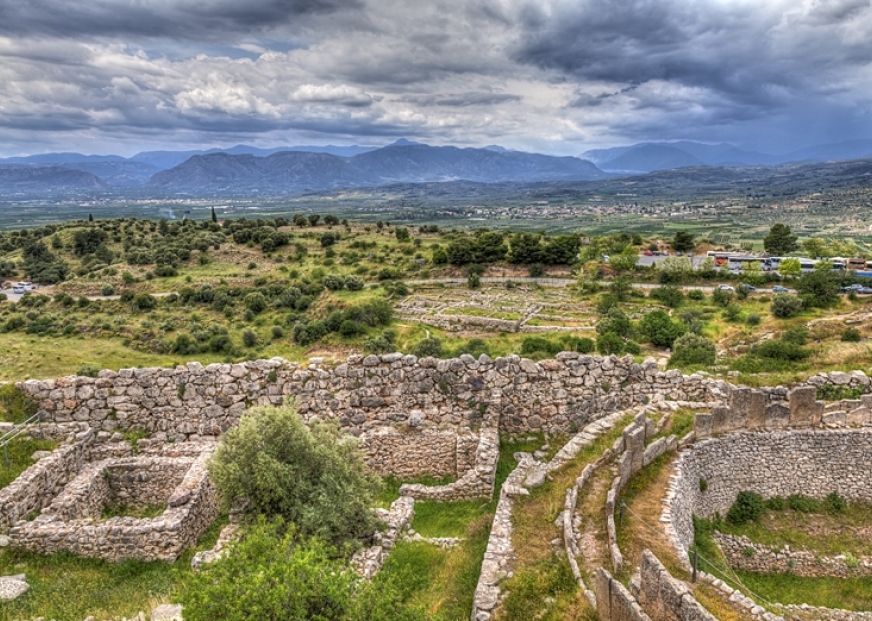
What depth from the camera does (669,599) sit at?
6621 mm

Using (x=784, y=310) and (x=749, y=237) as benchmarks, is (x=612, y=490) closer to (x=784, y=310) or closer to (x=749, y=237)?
(x=784, y=310)

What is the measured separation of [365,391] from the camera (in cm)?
1366

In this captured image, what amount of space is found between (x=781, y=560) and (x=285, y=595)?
10.2m

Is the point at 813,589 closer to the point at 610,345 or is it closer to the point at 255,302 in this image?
the point at 610,345

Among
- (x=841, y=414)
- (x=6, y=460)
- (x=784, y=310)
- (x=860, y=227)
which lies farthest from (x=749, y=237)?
(x=6, y=460)

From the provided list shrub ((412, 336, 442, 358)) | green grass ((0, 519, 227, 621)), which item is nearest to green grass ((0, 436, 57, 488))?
green grass ((0, 519, 227, 621))

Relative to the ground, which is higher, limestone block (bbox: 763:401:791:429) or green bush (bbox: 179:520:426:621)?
green bush (bbox: 179:520:426:621)

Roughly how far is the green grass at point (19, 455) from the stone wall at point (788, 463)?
14240mm

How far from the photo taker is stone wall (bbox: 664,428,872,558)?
11.7 meters

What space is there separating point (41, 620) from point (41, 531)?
2.70 meters

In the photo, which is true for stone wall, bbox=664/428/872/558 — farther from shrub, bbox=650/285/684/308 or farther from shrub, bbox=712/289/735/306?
shrub, bbox=650/285/684/308

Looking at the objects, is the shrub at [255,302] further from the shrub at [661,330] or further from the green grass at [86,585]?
the green grass at [86,585]

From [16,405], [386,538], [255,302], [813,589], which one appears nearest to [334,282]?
[255,302]

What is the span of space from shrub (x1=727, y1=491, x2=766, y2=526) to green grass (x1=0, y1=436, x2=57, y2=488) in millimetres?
15109
